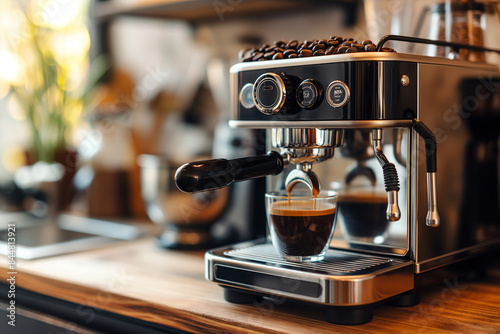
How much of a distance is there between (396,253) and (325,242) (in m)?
0.09

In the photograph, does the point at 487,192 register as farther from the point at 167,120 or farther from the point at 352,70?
the point at 167,120

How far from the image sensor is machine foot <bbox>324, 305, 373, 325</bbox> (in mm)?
673

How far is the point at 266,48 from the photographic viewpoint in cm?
76

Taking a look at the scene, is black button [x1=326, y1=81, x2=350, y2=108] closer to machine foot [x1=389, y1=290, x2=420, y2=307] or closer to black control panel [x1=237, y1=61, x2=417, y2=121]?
black control panel [x1=237, y1=61, x2=417, y2=121]

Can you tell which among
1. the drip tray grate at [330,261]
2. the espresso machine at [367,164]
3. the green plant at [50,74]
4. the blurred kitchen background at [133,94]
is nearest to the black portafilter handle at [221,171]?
the espresso machine at [367,164]

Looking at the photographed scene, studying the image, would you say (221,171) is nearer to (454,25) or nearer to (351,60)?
(351,60)

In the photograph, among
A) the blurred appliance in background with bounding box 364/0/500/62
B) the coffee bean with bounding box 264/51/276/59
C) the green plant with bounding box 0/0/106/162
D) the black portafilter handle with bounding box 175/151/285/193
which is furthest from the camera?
the green plant with bounding box 0/0/106/162

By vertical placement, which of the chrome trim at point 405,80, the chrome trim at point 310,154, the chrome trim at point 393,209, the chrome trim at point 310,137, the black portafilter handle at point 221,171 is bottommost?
the chrome trim at point 393,209

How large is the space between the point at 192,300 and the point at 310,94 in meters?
0.32

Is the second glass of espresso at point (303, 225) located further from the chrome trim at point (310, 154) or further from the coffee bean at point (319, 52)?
the coffee bean at point (319, 52)

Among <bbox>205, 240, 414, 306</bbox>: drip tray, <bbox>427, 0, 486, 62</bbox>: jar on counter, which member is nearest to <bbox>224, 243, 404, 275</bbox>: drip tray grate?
<bbox>205, 240, 414, 306</bbox>: drip tray

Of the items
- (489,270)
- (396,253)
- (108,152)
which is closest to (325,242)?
(396,253)

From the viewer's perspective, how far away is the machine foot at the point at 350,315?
673 mm

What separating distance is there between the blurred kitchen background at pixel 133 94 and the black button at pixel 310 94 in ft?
1.07
